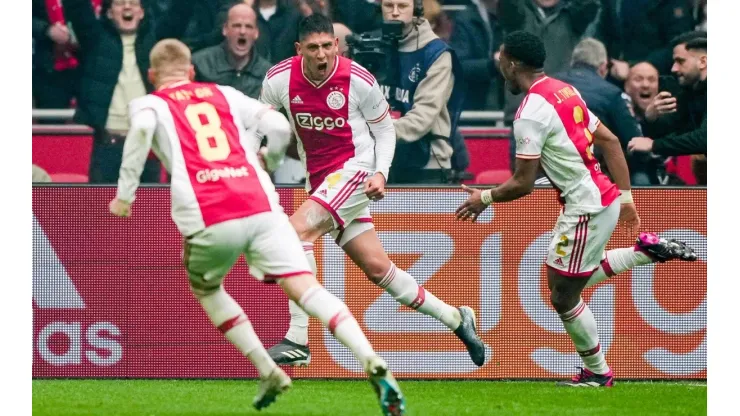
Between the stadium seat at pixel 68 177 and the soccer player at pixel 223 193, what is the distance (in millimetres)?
3998

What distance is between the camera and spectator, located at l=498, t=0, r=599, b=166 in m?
10.8

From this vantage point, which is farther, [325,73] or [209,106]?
[325,73]

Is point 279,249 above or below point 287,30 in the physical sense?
below

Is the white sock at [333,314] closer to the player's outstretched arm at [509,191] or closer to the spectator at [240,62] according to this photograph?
the player's outstretched arm at [509,191]

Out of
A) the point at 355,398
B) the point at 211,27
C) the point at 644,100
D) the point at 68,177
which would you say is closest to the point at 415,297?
the point at 355,398

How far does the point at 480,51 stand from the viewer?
10.7 m

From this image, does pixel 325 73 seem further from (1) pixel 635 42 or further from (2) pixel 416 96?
(1) pixel 635 42

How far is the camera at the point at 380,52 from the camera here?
1040 cm

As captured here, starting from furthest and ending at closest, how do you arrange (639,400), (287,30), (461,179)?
(287,30), (461,179), (639,400)

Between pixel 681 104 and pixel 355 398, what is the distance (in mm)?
4102

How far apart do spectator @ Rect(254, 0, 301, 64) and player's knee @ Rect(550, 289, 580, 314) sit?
355 centimetres

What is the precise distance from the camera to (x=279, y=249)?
6.66 meters

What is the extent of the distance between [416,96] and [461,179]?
791mm

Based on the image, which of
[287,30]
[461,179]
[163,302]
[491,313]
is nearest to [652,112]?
[461,179]
